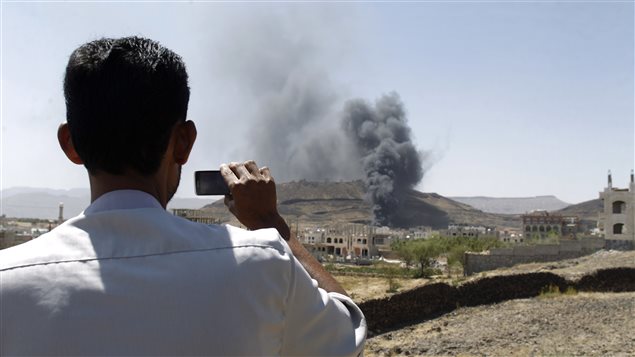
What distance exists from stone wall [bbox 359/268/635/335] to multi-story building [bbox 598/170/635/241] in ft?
46.2

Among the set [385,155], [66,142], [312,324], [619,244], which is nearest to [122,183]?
[66,142]

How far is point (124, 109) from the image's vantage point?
3.81 feet

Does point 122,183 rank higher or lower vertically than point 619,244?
higher

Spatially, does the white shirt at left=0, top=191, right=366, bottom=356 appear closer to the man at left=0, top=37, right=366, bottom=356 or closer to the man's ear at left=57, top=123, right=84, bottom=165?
the man at left=0, top=37, right=366, bottom=356

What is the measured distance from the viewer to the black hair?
1161 mm

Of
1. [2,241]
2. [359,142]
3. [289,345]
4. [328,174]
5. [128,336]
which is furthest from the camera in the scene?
[328,174]

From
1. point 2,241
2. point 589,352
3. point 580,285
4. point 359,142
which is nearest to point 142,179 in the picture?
point 589,352

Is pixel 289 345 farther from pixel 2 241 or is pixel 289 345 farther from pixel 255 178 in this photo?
pixel 2 241

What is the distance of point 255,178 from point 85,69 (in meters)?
0.46

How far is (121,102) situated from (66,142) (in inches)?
8.2

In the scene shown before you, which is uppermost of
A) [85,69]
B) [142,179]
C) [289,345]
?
[85,69]

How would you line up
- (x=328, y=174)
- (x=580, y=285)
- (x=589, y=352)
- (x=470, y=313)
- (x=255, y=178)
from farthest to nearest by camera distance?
(x=328, y=174) → (x=580, y=285) → (x=470, y=313) → (x=589, y=352) → (x=255, y=178)

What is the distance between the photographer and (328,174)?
163 meters

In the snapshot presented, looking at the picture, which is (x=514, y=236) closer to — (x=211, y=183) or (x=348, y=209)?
(x=348, y=209)
